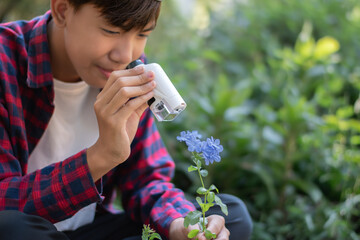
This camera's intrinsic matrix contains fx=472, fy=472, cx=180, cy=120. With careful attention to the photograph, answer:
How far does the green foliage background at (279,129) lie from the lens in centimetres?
224

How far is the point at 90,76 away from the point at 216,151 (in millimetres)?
525

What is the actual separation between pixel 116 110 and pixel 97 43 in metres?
0.25

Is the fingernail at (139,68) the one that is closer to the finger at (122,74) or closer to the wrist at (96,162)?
the finger at (122,74)

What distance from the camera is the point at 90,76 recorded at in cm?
143

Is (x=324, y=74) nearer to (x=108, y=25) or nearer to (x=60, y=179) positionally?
(x=108, y=25)

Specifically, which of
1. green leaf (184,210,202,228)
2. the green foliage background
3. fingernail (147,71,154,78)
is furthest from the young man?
the green foliage background

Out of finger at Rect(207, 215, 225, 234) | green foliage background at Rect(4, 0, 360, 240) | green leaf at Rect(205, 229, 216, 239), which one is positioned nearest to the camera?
green leaf at Rect(205, 229, 216, 239)

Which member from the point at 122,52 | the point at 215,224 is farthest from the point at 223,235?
the point at 122,52

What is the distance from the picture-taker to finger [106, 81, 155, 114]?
1.17 metres

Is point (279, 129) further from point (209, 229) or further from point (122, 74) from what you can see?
point (122, 74)

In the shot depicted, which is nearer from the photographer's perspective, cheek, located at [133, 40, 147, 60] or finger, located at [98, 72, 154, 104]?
finger, located at [98, 72, 154, 104]

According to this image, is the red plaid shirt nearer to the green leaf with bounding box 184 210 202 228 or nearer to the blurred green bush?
the green leaf with bounding box 184 210 202 228

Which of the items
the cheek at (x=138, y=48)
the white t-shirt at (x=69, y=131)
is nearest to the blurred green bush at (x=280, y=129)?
the white t-shirt at (x=69, y=131)

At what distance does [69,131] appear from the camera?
63.1 inches
